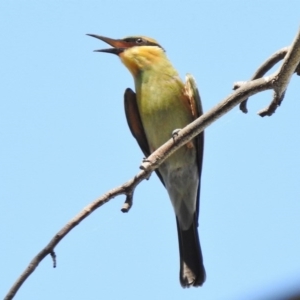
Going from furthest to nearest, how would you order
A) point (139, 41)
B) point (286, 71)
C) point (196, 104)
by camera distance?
point (139, 41) → point (196, 104) → point (286, 71)

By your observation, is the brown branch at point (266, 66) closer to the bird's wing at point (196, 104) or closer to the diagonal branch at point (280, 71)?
the diagonal branch at point (280, 71)

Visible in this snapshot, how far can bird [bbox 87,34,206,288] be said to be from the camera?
4266 millimetres

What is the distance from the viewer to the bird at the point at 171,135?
4266 mm

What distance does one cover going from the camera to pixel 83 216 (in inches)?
87.4

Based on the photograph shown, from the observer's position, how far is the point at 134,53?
4840mm

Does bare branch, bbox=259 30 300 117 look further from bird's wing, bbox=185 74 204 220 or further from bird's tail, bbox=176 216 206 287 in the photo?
bird's tail, bbox=176 216 206 287

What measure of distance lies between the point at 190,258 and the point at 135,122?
4.16 feet

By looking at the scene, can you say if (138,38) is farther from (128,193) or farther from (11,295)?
(11,295)

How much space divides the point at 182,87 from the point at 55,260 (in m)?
2.60

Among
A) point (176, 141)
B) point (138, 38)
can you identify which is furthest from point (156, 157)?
point (138, 38)

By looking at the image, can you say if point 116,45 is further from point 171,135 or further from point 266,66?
point 266,66

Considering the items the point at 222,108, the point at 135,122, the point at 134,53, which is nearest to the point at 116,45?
the point at 134,53

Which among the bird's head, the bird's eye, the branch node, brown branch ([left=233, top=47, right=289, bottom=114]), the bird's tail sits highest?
the bird's eye

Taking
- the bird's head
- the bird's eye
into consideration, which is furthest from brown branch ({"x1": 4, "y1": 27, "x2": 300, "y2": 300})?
the bird's eye
